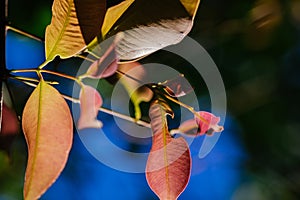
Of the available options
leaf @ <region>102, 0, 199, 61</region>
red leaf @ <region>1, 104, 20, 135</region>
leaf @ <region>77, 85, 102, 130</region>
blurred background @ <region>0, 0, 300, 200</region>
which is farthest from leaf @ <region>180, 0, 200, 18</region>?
blurred background @ <region>0, 0, 300, 200</region>

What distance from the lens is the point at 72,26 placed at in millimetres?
293

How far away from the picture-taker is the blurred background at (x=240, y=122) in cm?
101

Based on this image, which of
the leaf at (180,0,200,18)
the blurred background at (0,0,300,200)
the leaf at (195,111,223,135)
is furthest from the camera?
the blurred background at (0,0,300,200)

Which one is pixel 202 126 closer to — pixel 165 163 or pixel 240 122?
pixel 165 163

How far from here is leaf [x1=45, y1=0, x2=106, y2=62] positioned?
280 millimetres

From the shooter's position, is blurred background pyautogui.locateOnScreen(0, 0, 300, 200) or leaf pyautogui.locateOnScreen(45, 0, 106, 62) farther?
blurred background pyautogui.locateOnScreen(0, 0, 300, 200)

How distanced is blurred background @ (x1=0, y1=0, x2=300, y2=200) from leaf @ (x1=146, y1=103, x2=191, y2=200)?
0.64m

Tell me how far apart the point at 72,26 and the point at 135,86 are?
69mm

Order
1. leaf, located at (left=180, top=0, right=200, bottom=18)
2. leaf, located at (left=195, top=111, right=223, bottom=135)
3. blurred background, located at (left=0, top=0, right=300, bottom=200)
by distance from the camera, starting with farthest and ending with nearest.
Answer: blurred background, located at (left=0, top=0, right=300, bottom=200) → leaf, located at (left=195, top=111, right=223, bottom=135) → leaf, located at (left=180, top=0, right=200, bottom=18)

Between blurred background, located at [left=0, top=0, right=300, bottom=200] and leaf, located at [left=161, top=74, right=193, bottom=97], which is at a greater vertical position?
leaf, located at [left=161, top=74, right=193, bottom=97]

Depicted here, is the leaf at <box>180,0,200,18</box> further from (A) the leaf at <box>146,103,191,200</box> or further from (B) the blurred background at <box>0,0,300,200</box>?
(B) the blurred background at <box>0,0,300,200</box>

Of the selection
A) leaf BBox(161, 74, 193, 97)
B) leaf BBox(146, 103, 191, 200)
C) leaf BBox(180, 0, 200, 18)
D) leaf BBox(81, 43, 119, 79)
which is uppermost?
leaf BBox(180, 0, 200, 18)

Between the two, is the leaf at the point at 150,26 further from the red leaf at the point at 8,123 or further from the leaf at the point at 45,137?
the red leaf at the point at 8,123

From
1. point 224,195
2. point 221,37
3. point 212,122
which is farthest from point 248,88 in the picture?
point 212,122
